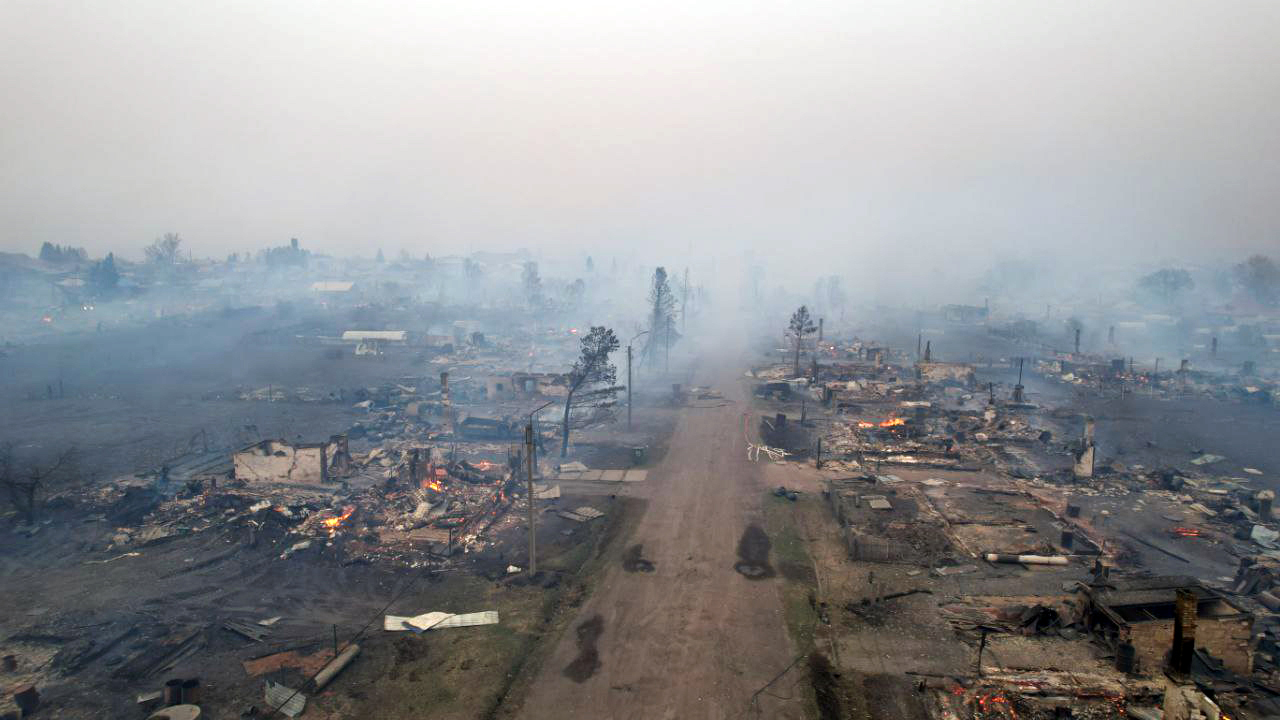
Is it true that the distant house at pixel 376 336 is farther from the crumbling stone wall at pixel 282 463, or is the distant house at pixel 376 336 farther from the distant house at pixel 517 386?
the crumbling stone wall at pixel 282 463

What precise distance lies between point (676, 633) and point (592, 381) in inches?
922

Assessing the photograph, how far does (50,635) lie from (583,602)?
45.8 ft

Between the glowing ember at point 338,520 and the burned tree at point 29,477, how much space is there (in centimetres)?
1079

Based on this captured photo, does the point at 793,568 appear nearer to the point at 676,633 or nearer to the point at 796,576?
the point at 796,576

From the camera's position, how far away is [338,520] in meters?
24.4

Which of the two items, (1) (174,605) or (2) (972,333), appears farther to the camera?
(2) (972,333)

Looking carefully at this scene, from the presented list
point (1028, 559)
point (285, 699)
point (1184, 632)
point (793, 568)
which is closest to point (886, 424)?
point (1028, 559)

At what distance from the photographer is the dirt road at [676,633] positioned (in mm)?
14945

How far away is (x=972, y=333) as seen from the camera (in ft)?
306

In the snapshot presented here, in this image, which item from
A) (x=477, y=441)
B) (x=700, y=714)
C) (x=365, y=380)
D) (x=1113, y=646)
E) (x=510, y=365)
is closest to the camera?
(x=700, y=714)

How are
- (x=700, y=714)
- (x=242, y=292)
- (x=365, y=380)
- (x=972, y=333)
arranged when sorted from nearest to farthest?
(x=700, y=714) → (x=365, y=380) → (x=972, y=333) → (x=242, y=292)

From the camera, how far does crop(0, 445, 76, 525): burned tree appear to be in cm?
2392

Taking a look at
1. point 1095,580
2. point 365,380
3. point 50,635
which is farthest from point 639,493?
point 365,380

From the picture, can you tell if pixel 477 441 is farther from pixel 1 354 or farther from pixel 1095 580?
Result: pixel 1 354
